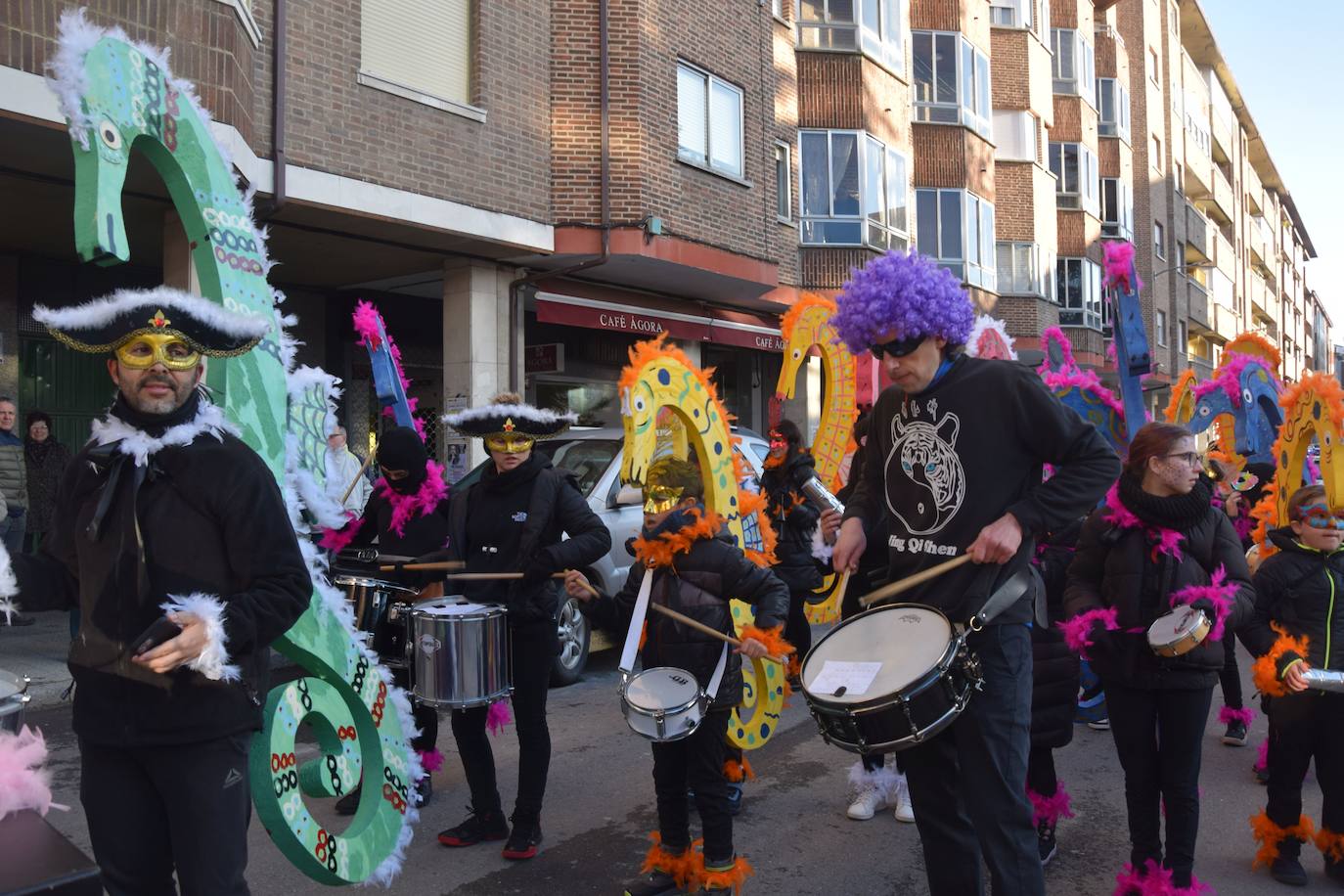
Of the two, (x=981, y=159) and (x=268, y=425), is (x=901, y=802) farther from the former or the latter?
(x=981, y=159)

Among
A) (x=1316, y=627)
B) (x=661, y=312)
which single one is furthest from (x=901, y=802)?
(x=661, y=312)

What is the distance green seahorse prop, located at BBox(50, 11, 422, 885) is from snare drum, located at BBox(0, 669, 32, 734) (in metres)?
0.80

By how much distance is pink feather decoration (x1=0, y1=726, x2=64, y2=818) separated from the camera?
83.4 inches

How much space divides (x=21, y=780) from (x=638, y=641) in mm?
2529

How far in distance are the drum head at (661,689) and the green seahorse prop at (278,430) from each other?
35.2 inches

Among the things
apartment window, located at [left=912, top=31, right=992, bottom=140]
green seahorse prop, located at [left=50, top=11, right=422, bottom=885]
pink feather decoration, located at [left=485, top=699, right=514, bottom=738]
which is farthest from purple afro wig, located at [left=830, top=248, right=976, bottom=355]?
apartment window, located at [left=912, top=31, right=992, bottom=140]

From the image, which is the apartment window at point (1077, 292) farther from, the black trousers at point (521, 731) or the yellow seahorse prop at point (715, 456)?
the black trousers at point (521, 731)

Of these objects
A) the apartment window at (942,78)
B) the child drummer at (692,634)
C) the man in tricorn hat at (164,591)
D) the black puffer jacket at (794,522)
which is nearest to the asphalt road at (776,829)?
the child drummer at (692,634)

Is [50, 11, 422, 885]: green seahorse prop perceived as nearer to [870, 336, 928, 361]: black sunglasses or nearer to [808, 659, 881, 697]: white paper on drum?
[808, 659, 881, 697]: white paper on drum

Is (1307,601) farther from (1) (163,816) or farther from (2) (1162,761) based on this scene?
(1) (163,816)

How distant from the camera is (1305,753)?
4766 millimetres

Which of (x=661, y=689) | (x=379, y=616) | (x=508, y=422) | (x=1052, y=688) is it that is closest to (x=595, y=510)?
(x=379, y=616)

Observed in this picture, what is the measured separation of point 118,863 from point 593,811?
307cm

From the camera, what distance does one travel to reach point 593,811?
561cm
